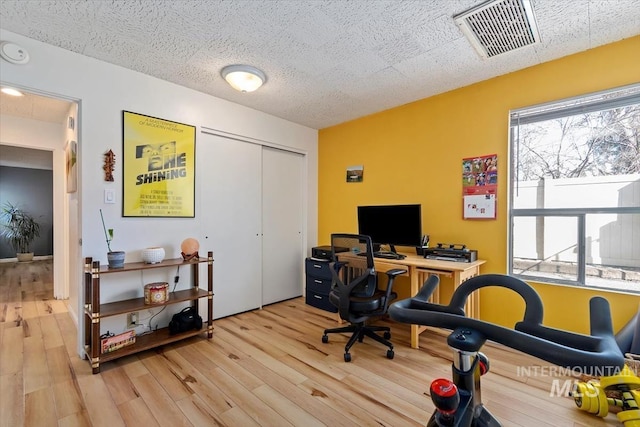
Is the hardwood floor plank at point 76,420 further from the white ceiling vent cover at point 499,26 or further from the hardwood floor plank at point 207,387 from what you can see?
the white ceiling vent cover at point 499,26

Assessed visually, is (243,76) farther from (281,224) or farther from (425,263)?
(425,263)

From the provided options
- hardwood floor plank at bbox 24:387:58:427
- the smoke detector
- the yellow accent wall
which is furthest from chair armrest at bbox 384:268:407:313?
the smoke detector

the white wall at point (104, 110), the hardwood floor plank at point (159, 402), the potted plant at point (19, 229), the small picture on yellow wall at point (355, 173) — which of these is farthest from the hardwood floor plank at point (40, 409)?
the potted plant at point (19, 229)

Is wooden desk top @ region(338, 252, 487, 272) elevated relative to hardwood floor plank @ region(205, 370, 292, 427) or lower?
elevated

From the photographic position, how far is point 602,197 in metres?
2.29

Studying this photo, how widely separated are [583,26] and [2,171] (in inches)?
406

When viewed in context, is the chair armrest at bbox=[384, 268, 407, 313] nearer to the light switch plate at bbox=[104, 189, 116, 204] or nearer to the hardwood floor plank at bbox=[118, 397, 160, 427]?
the hardwood floor plank at bbox=[118, 397, 160, 427]

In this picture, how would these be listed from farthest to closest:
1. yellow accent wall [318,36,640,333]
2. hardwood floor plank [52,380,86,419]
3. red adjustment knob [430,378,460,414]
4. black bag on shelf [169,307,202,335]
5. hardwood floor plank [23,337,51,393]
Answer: black bag on shelf [169,307,202,335] < yellow accent wall [318,36,640,333] < hardwood floor plank [23,337,51,393] < hardwood floor plank [52,380,86,419] < red adjustment knob [430,378,460,414]

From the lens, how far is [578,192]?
7.88 feet

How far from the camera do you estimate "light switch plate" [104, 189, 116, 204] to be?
249 centimetres

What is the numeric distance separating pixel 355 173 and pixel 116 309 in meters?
2.96

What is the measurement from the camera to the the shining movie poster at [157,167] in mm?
2604

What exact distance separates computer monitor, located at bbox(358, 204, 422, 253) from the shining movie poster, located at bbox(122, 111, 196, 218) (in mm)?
1929

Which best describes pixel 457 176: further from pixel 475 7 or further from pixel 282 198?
pixel 282 198
